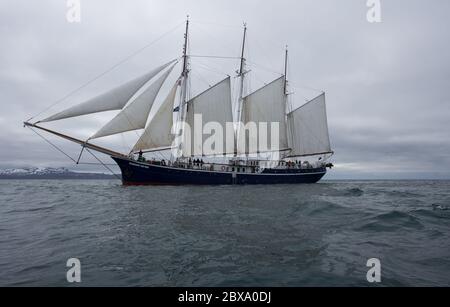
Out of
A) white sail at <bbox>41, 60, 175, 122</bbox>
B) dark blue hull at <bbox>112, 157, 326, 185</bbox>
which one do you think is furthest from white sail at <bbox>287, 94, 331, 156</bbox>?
white sail at <bbox>41, 60, 175, 122</bbox>

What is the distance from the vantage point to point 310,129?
5659 centimetres

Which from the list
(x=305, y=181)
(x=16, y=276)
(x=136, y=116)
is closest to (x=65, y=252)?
(x=16, y=276)

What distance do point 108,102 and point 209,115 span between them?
16.5 metres

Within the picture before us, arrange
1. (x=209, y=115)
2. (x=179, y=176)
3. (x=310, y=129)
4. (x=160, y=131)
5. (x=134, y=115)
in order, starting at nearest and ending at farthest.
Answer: (x=134, y=115)
(x=160, y=131)
(x=179, y=176)
(x=209, y=115)
(x=310, y=129)

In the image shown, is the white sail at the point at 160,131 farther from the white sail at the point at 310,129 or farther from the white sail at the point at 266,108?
the white sail at the point at 310,129

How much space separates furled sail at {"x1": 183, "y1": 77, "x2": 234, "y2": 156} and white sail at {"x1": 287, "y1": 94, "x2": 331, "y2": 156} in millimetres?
17166

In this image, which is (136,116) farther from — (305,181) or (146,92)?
(305,181)

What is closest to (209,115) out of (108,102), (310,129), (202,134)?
(202,134)

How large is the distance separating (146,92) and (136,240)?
32308 mm

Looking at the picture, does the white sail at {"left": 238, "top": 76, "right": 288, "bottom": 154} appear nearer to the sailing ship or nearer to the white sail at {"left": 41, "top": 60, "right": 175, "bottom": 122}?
the sailing ship

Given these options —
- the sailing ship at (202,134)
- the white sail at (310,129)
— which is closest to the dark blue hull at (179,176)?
the sailing ship at (202,134)

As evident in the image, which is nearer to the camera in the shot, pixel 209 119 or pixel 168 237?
pixel 168 237

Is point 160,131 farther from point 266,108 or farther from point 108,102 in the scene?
point 266,108
